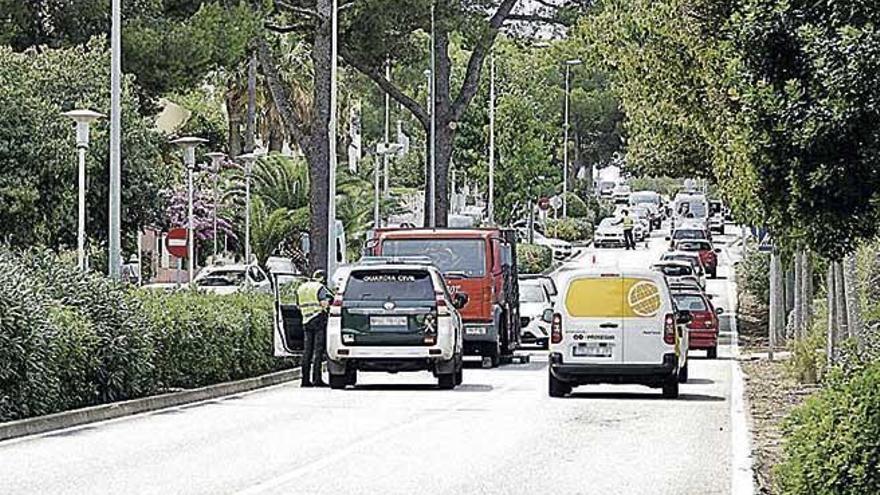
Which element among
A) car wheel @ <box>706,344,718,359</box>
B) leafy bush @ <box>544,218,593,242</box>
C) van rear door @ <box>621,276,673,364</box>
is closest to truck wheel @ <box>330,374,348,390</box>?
van rear door @ <box>621,276,673,364</box>

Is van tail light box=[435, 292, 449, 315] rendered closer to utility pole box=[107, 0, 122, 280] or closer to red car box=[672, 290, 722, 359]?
utility pole box=[107, 0, 122, 280]

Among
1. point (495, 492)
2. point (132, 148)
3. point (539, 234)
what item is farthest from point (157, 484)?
point (539, 234)

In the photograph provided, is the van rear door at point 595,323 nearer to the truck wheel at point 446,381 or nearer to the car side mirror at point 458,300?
the truck wheel at point 446,381

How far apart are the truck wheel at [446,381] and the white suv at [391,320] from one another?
404 millimetres

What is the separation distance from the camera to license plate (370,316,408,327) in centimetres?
2638

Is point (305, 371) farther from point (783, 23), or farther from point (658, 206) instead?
point (658, 206)

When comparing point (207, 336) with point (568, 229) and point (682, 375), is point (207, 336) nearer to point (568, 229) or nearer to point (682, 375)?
point (682, 375)

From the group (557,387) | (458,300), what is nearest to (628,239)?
(458,300)

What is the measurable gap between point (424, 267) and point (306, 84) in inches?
2158

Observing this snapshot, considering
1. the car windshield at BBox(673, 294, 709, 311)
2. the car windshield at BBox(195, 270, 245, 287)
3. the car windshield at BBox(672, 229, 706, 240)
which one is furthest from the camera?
the car windshield at BBox(672, 229, 706, 240)

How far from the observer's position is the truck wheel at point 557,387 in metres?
25.3

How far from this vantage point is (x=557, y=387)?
83.5ft

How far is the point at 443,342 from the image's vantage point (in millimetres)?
26438

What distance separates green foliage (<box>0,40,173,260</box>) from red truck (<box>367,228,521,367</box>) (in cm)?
914
